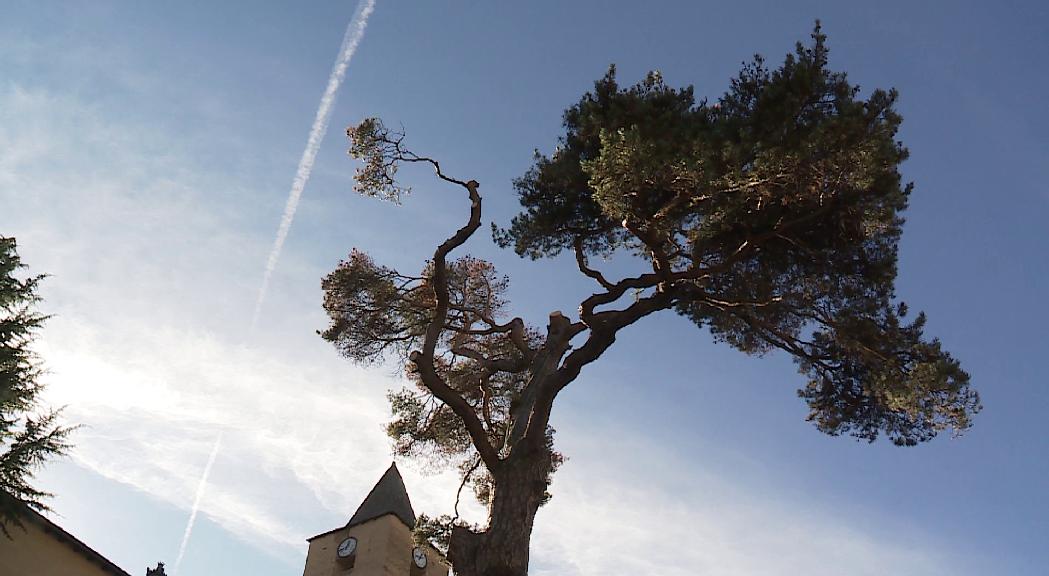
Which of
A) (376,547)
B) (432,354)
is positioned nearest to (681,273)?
(432,354)

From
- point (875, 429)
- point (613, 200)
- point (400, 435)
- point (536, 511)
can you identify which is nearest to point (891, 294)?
point (875, 429)

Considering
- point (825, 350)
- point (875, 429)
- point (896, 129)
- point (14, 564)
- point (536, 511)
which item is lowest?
point (536, 511)

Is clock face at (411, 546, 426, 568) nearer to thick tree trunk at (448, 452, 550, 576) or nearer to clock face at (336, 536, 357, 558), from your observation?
clock face at (336, 536, 357, 558)

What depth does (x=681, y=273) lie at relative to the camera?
1152 cm

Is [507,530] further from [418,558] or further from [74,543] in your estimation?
[418,558]

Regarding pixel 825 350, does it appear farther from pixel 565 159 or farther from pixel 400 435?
pixel 400 435

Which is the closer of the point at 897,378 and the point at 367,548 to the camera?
the point at 897,378

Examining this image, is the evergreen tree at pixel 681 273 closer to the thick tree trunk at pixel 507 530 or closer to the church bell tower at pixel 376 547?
the thick tree trunk at pixel 507 530

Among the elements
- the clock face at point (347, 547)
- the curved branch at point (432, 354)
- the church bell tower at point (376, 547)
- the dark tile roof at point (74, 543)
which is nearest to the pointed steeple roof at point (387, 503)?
the church bell tower at point (376, 547)

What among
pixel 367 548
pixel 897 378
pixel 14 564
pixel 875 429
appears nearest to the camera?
pixel 897 378

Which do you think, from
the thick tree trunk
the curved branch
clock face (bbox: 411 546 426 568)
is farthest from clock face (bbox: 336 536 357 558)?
the thick tree trunk

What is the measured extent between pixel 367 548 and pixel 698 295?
14248 mm

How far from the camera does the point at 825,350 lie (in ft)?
40.7

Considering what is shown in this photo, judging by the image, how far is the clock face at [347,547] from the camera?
22080mm
